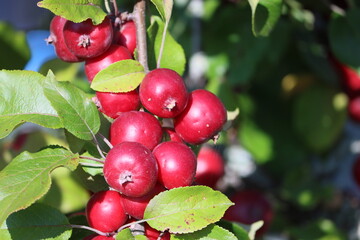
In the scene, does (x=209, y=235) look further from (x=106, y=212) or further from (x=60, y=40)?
(x=60, y=40)

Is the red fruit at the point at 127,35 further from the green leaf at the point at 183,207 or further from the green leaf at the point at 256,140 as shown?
the green leaf at the point at 256,140

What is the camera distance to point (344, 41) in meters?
1.38

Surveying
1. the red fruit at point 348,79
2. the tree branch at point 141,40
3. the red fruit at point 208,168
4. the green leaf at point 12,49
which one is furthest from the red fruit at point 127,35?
the red fruit at point 348,79

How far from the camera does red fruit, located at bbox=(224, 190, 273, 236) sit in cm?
145

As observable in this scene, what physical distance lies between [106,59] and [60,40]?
3.0 inches

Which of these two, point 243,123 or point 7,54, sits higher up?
point 7,54

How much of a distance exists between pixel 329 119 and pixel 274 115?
7.6 inches

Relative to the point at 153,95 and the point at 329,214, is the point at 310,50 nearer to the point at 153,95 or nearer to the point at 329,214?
the point at 329,214

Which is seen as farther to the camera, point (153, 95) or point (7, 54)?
point (7, 54)

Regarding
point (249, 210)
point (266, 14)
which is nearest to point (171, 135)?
point (266, 14)

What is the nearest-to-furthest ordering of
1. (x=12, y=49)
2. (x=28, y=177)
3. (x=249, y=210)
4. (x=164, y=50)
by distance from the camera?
(x=28, y=177), (x=164, y=50), (x=12, y=49), (x=249, y=210)

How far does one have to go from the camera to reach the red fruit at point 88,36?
774 mm

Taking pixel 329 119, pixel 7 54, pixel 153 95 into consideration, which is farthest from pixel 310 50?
pixel 153 95

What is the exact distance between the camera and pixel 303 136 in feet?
6.03
